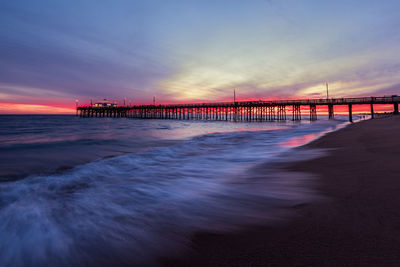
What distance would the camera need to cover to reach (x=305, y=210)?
7.34ft

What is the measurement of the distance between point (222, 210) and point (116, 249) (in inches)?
51.2

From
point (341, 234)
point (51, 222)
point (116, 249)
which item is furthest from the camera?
point (51, 222)

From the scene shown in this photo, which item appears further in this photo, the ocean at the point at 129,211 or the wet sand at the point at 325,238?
the ocean at the point at 129,211

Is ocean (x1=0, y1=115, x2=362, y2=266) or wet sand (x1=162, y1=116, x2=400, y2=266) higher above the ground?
wet sand (x1=162, y1=116, x2=400, y2=266)

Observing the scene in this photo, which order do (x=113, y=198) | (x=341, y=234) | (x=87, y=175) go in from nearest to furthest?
1. (x=341, y=234)
2. (x=113, y=198)
3. (x=87, y=175)

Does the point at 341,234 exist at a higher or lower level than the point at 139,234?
higher

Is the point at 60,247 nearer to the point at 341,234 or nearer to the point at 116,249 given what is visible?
the point at 116,249

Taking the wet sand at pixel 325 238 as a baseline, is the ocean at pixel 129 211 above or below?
below

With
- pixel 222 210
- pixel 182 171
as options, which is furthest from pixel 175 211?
pixel 182 171

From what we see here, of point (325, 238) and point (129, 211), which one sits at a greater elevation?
point (325, 238)

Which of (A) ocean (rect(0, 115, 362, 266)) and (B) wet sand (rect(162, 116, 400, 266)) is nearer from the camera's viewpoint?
(B) wet sand (rect(162, 116, 400, 266))

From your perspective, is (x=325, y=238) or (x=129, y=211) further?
(x=129, y=211)

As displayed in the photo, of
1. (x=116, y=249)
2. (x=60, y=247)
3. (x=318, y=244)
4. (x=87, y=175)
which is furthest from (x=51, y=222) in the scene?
(x=318, y=244)

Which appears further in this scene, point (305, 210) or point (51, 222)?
point (51, 222)
